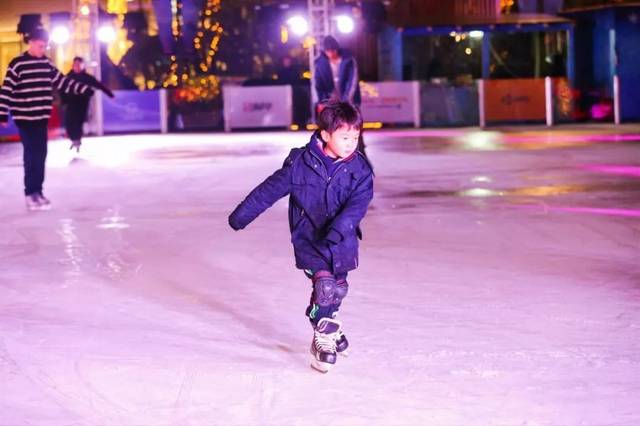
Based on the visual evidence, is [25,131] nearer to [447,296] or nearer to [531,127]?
[447,296]

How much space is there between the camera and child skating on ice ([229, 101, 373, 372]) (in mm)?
5348

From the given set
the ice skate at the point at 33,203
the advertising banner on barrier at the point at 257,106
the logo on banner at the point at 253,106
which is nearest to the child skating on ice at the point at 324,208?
the ice skate at the point at 33,203

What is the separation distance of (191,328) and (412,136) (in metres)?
18.1

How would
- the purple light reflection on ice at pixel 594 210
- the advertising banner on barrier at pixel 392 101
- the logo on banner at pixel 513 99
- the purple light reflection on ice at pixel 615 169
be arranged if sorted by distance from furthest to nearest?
the logo on banner at pixel 513 99 < the advertising banner on barrier at pixel 392 101 < the purple light reflection on ice at pixel 615 169 < the purple light reflection on ice at pixel 594 210

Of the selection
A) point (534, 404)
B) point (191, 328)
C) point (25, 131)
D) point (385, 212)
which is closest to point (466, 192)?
point (385, 212)

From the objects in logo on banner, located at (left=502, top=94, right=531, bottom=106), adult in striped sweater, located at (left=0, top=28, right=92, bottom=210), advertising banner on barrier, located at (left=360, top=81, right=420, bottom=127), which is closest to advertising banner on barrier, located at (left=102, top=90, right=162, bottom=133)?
advertising banner on barrier, located at (left=360, top=81, right=420, bottom=127)

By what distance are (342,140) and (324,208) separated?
362 mm

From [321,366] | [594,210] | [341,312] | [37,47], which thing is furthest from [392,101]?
[321,366]

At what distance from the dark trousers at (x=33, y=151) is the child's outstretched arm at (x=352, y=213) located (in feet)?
24.4

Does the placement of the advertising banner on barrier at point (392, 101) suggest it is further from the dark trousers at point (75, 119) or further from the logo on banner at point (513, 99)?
the dark trousers at point (75, 119)

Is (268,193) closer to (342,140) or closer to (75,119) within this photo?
(342,140)

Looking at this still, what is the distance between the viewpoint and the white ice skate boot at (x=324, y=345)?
5.35 metres

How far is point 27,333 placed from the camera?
20.9ft

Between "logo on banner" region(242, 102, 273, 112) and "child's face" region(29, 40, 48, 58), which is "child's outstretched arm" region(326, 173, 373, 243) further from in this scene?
"logo on banner" region(242, 102, 273, 112)
